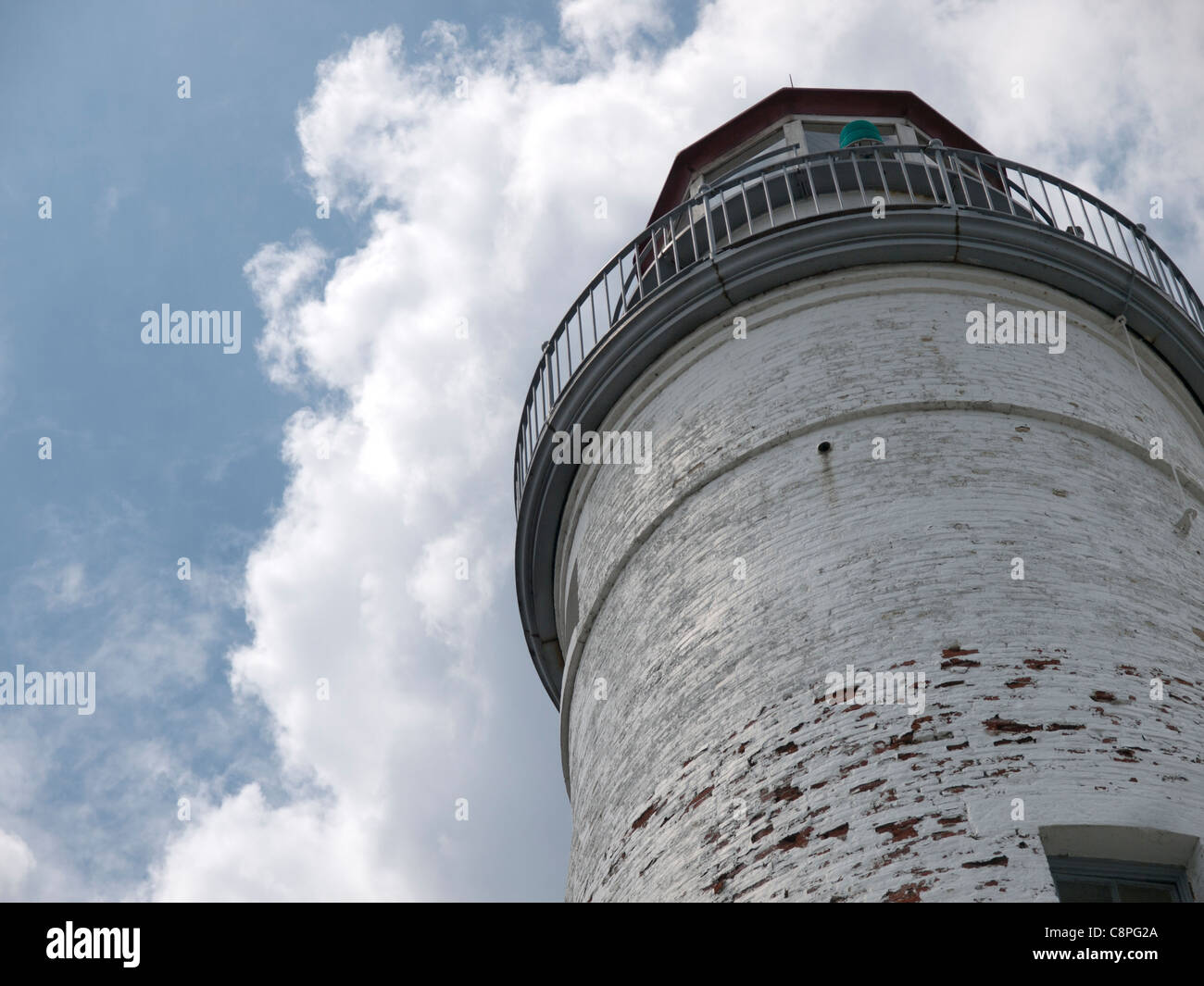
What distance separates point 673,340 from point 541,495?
1773 millimetres

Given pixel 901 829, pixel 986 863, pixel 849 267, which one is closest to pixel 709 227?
pixel 849 267

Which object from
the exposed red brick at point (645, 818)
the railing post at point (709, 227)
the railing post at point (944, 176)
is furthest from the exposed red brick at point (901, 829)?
the railing post at point (944, 176)

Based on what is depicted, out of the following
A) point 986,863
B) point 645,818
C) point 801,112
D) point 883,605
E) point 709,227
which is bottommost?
point 986,863

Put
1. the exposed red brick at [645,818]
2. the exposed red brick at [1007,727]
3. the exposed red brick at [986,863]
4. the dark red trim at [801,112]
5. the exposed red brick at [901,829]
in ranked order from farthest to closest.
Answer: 1. the dark red trim at [801,112]
2. the exposed red brick at [645,818]
3. the exposed red brick at [1007,727]
4. the exposed red brick at [901,829]
5. the exposed red brick at [986,863]

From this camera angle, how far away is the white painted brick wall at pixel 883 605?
7535mm

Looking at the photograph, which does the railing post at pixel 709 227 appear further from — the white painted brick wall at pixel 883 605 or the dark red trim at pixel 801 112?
the dark red trim at pixel 801 112

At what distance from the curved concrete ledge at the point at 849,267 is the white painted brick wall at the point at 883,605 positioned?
0.14 meters

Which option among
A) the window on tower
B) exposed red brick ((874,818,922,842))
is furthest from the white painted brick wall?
the window on tower

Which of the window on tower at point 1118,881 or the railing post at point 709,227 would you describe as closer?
the window on tower at point 1118,881

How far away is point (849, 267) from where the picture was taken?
11109mm

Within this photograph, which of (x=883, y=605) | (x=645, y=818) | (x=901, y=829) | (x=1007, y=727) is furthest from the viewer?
(x=645, y=818)

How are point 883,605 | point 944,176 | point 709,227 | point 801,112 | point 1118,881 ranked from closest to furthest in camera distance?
point 1118,881 → point 883,605 → point 944,176 → point 709,227 → point 801,112

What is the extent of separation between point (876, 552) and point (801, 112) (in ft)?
22.1

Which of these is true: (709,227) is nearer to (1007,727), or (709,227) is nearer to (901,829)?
(1007,727)
